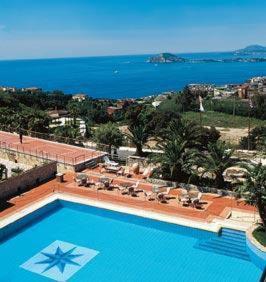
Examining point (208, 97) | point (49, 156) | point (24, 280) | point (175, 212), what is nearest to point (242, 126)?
point (208, 97)

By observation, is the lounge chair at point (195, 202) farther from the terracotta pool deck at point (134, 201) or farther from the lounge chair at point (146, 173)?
the lounge chair at point (146, 173)

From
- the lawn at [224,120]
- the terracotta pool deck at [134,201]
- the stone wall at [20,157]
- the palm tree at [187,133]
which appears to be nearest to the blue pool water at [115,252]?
the terracotta pool deck at [134,201]

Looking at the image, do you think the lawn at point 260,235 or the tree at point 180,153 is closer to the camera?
the lawn at point 260,235

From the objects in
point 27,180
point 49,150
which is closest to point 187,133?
point 27,180

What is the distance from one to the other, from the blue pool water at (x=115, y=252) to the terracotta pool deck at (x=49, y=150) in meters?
6.86

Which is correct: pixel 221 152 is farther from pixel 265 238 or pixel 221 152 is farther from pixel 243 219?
pixel 265 238

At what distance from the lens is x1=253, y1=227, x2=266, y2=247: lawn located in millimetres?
15409

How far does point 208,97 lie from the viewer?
124688 millimetres

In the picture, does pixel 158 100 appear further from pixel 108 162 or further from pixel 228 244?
pixel 228 244

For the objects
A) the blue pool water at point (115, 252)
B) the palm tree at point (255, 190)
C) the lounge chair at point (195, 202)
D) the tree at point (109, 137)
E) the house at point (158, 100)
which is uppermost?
the palm tree at point (255, 190)

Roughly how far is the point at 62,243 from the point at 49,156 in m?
10.2

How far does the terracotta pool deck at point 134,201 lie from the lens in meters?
18.5

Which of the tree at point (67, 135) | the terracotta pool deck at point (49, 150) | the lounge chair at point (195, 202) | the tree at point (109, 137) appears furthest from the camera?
the tree at point (67, 135)

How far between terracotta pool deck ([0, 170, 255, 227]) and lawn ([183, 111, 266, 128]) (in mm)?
56882
